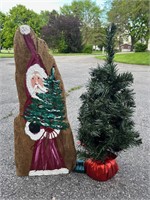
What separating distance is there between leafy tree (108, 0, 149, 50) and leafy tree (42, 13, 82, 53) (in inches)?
382

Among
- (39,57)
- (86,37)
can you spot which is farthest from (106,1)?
(39,57)

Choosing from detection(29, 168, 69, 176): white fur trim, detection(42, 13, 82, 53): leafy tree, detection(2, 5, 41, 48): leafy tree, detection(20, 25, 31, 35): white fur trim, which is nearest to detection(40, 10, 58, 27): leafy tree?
detection(2, 5, 41, 48): leafy tree

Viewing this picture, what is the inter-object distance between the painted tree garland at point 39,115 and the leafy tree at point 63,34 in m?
28.0

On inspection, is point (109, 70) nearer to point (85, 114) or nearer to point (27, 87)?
point (85, 114)

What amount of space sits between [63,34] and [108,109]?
2894 centimetres

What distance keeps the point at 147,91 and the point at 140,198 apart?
5341 millimetres

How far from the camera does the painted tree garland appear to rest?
2029mm

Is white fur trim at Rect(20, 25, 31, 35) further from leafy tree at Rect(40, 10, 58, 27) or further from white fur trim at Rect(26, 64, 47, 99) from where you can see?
leafy tree at Rect(40, 10, 58, 27)

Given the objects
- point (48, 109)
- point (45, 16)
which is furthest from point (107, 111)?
point (45, 16)

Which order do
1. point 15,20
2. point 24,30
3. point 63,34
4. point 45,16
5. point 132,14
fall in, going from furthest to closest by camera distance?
1. point 45,16
2. point 63,34
3. point 15,20
4. point 132,14
5. point 24,30

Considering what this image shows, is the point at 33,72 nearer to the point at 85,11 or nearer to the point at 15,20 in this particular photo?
the point at 15,20

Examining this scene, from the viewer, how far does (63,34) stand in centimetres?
2950

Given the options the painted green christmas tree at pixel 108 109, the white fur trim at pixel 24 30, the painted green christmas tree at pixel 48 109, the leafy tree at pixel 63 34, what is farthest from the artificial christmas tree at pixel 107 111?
the leafy tree at pixel 63 34

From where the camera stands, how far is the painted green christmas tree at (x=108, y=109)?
197 centimetres
